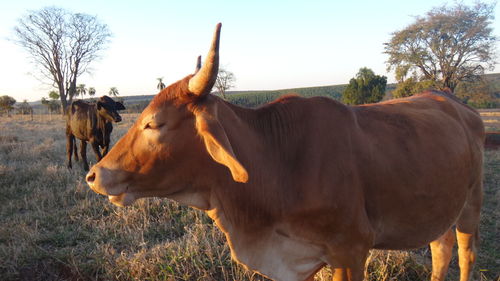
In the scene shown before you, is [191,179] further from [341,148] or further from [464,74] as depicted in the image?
[464,74]

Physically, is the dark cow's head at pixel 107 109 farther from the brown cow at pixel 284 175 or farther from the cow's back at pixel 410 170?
the cow's back at pixel 410 170

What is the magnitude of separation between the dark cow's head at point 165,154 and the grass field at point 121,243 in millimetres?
1440

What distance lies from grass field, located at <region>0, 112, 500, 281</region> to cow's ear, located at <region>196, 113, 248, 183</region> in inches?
69.7

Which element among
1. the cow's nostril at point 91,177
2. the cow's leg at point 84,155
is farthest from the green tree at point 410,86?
the cow's nostril at point 91,177

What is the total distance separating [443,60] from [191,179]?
27712 mm

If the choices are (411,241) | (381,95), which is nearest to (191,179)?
(411,241)

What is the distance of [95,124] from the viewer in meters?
8.91

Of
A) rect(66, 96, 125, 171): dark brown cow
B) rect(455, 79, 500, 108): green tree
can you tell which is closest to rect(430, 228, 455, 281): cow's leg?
rect(66, 96, 125, 171): dark brown cow

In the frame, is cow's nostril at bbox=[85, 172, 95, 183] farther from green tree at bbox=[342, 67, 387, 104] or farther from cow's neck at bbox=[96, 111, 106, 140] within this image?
green tree at bbox=[342, 67, 387, 104]

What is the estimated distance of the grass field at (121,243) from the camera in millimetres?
3459

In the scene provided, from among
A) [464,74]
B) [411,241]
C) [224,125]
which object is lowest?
[411,241]

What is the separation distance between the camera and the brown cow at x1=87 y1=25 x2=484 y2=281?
216cm

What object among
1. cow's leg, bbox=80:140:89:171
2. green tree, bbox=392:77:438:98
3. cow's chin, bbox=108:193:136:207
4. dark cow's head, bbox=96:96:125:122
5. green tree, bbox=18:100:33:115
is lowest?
cow's leg, bbox=80:140:89:171

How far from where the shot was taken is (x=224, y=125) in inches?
87.4
